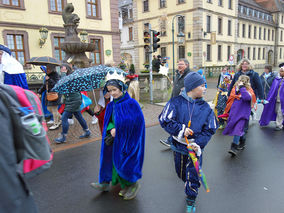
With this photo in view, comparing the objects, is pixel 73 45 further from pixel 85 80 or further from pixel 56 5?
pixel 56 5

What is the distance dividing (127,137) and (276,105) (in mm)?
5609

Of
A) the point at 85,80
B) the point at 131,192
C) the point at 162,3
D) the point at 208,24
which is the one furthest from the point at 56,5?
the point at 208,24

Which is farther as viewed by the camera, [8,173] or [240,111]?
[240,111]

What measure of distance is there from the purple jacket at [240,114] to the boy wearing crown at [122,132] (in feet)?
7.75

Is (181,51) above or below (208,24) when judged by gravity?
below

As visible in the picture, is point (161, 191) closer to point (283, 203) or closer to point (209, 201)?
point (209, 201)

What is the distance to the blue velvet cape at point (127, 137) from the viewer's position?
3049mm

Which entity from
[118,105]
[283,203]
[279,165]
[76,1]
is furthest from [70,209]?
[76,1]

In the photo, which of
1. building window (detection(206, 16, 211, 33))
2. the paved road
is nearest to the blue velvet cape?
the paved road

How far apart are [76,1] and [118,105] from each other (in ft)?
59.1

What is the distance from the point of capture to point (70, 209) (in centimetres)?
312

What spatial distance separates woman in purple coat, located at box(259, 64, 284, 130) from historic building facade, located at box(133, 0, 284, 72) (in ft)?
64.9

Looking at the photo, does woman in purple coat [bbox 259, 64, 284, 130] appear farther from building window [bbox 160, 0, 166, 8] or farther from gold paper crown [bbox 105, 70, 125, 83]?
building window [bbox 160, 0, 166, 8]

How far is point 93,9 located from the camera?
19.8 metres
